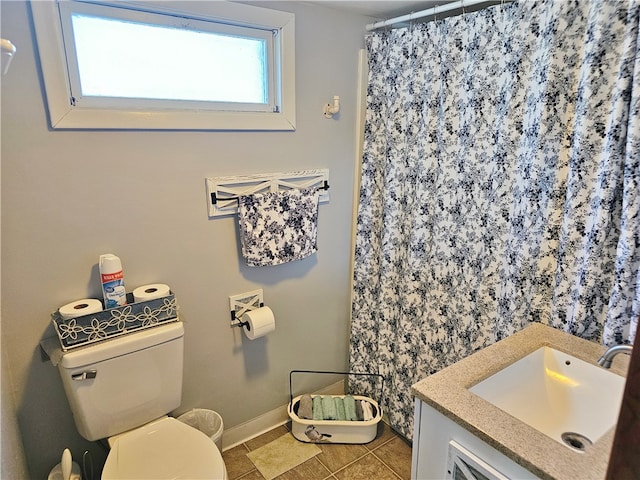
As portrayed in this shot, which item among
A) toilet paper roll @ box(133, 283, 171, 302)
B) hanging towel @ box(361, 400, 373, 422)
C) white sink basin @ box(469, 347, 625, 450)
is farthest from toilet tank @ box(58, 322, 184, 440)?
white sink basin @ box(469, 347, 625, 450)

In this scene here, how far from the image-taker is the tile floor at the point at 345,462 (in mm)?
1962

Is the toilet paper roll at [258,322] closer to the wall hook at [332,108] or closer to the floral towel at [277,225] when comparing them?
the floral towel at [277,225]

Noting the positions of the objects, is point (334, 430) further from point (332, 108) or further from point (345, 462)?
point (332, 108)

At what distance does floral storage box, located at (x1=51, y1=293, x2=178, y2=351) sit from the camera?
1413 mm

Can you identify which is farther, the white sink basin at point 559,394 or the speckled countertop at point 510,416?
the white sink basin at point 559,394

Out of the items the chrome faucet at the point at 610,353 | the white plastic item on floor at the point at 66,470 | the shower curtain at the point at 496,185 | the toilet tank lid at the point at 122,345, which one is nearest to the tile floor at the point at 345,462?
the shower curtain at the point at 496,185

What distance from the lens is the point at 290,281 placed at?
2098 millimetres

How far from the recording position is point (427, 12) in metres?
1.74

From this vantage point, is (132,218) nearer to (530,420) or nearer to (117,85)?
(117,85)

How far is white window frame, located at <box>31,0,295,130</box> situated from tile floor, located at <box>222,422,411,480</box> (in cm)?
162

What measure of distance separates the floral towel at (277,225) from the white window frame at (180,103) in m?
0.32

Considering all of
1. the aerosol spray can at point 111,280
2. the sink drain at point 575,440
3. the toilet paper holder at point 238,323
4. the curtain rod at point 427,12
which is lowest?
the sink drain at point 575,440

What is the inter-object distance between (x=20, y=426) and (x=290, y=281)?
4.05ft

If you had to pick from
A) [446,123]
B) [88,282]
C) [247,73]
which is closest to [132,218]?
[88,282]
